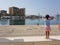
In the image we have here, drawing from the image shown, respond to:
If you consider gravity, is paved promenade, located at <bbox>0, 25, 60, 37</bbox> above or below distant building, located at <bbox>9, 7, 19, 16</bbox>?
below

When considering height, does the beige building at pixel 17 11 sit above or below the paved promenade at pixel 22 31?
above

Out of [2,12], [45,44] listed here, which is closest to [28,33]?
[45,44]

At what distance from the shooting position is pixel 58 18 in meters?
9.35

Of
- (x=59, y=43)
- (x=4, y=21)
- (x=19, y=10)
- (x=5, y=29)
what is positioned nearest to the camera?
(x=59, y=43)

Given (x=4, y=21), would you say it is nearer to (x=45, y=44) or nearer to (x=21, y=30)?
(x=21, y=30)

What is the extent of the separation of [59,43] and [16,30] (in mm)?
2429

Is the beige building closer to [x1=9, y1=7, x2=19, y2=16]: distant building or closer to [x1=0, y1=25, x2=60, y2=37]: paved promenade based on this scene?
[x1=9, y1=7, x2=19, y2=16]: distant building

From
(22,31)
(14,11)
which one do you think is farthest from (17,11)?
(22,31)

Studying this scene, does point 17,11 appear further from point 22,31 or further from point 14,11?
point 22,31

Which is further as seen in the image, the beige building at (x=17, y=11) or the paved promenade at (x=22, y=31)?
the beige building at (x=17, y=11)

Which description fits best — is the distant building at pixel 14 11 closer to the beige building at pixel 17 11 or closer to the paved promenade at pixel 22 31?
Answer: the beige building at pixel 17 11

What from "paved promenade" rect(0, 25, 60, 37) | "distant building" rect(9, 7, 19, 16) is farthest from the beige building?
"paved promenade" rect(0, 25, 60, 37)

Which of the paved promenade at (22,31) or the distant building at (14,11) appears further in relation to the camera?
the distant building at (14,11)

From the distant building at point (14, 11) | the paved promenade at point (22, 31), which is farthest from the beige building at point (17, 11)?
the paved promenade at point (22, 31)
